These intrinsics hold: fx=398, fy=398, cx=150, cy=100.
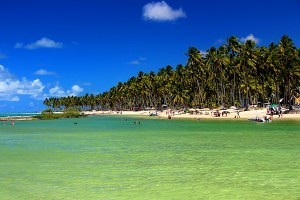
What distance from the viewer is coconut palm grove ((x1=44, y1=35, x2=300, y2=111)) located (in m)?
93.5

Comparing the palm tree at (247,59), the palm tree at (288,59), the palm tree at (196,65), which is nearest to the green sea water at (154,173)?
the palm tree at (288,59)

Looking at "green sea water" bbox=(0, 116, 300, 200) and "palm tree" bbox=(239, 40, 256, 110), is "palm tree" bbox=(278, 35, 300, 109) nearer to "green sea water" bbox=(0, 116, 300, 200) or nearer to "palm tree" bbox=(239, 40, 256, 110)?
"palm tree" bbox=(239, 40, 256, 110)

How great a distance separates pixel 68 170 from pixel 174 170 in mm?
5927

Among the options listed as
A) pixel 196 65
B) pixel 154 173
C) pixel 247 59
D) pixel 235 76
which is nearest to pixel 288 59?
pixel 247 59

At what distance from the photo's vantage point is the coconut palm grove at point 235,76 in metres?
93.5

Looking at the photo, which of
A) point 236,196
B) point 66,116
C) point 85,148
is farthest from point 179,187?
point 66,116

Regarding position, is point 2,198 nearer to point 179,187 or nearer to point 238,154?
point 179,187

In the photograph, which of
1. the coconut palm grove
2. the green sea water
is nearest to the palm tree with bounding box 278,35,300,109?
the coconut palm grove

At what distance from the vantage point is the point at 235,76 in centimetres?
12444

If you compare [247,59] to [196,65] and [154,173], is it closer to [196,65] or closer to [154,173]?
[196,65]

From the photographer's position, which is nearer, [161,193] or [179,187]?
[161,193]

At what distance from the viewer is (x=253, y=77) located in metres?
116

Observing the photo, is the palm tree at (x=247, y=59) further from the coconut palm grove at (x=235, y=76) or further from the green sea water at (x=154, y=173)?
the green sea water at (x=154, y=173)

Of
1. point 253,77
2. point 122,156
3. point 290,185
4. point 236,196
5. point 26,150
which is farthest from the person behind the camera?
point 253,77
